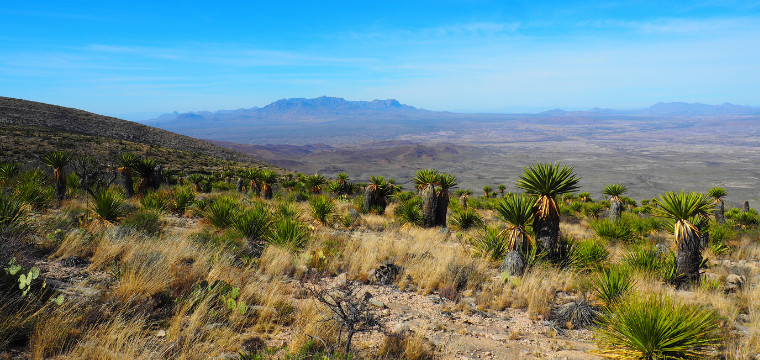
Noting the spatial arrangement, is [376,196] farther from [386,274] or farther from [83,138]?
Answer: [83,138]

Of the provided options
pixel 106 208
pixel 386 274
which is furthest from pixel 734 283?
pixel 106 208

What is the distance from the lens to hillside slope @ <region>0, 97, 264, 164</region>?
48156mm

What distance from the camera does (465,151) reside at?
173m

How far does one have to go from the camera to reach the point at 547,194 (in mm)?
7617

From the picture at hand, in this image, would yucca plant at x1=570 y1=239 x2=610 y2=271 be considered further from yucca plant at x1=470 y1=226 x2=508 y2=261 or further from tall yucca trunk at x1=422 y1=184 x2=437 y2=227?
tall yucca trunk at x1=422 y1=184 x2=437 y2=227

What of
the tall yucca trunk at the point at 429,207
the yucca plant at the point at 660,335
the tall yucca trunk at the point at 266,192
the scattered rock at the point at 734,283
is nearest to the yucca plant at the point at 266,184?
the tall yucca trunk at the point at 266,192

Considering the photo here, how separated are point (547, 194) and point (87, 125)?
68.7 metres

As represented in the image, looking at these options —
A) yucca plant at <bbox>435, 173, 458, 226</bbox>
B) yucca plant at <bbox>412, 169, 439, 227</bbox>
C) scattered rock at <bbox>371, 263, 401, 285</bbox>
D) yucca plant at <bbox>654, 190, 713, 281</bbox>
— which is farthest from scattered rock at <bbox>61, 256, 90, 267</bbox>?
yucca plant at <bbox>654, 190, 713, 281</bbox>

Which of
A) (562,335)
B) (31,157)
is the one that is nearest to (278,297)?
(562,335)

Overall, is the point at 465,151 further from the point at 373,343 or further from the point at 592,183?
the point at 373,343

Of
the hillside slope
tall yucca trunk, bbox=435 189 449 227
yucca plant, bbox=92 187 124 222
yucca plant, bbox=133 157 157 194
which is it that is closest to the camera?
yucca plant, bbox=92 187 124 222

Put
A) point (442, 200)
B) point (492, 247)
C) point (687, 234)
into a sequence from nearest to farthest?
point (687, 234), point (492, 247), point (442, 200)

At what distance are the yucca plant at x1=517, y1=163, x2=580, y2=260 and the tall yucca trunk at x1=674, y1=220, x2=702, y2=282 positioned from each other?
77.7 inches

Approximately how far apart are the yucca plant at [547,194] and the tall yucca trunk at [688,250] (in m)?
1.97
